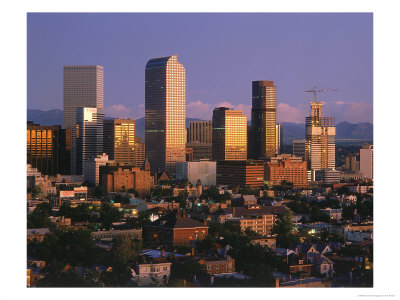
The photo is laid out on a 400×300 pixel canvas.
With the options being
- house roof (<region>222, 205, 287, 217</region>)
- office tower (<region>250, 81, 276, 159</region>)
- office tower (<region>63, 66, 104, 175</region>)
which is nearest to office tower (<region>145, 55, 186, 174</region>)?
office tower (<region>63, 66, 104, 175</region>)

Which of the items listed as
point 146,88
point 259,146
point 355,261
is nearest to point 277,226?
point 355,261

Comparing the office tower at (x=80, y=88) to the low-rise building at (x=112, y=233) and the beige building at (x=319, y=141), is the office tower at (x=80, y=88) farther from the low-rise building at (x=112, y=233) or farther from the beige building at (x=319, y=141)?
the low-rise building at (x=112, y=233)

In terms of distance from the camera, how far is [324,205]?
32.0 meters

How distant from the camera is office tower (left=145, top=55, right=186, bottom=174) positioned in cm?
5622

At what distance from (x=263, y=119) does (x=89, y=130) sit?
16.9 m

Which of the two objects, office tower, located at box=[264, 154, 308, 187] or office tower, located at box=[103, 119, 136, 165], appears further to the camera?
office tower, located at box=[103, 119, 136, 165]

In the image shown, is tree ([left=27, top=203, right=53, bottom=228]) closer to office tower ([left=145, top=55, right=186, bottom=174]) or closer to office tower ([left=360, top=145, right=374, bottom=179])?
office tower ([left=145, top=55, right=186, bottom=174])

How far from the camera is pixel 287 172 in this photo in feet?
169

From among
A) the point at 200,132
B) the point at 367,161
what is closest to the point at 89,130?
the point at 200,132

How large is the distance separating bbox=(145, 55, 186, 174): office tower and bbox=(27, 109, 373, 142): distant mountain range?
1.57 metres

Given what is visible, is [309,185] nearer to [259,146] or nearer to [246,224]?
[259,146]

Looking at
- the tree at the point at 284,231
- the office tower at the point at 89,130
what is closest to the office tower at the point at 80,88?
the office tower at the point at 89,130

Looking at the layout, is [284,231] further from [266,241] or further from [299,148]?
[299,148]

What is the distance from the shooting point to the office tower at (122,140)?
5553 centimetres
